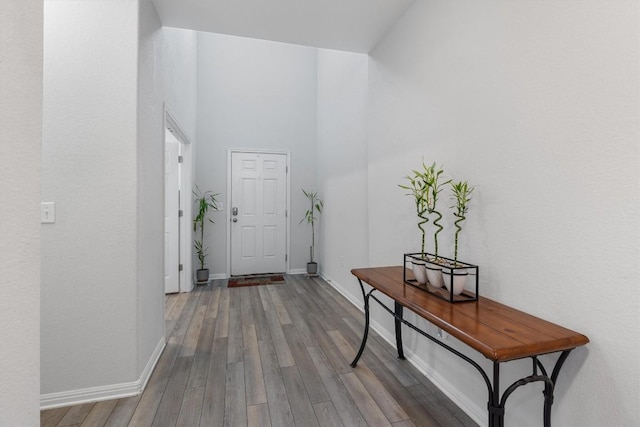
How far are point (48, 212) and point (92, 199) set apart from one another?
0.22 metres

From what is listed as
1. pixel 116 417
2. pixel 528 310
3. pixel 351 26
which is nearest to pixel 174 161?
pixel 351 26

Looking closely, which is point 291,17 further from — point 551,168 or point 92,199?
point 551,168

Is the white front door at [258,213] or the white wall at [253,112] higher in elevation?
the white wall at [253,112]

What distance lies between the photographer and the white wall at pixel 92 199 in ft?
5.57

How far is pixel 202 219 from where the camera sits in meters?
4.31

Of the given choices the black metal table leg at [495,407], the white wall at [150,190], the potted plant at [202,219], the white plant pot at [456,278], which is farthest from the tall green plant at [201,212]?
the black metal table leg at [495,407]

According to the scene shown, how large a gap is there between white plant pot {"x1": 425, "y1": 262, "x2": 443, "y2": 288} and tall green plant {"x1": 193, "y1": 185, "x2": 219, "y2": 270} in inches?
136

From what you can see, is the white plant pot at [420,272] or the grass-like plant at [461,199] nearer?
the grass-like plant at [461,199]

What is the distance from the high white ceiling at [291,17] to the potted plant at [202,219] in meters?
2.46

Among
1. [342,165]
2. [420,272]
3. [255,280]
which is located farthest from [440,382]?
[255,280]

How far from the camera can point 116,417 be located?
5.38 feet

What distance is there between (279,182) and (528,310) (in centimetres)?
391

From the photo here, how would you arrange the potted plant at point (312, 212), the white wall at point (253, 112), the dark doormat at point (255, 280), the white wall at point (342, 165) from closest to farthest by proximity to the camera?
the white wall at point (342, 165) → the dark doormat at point (255, 280) → the white wall at point (253, 112) → the potted plant at point (312, 212)

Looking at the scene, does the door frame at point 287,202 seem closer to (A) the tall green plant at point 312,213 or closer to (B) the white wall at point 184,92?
(A) the tall green plant at point 312,213
